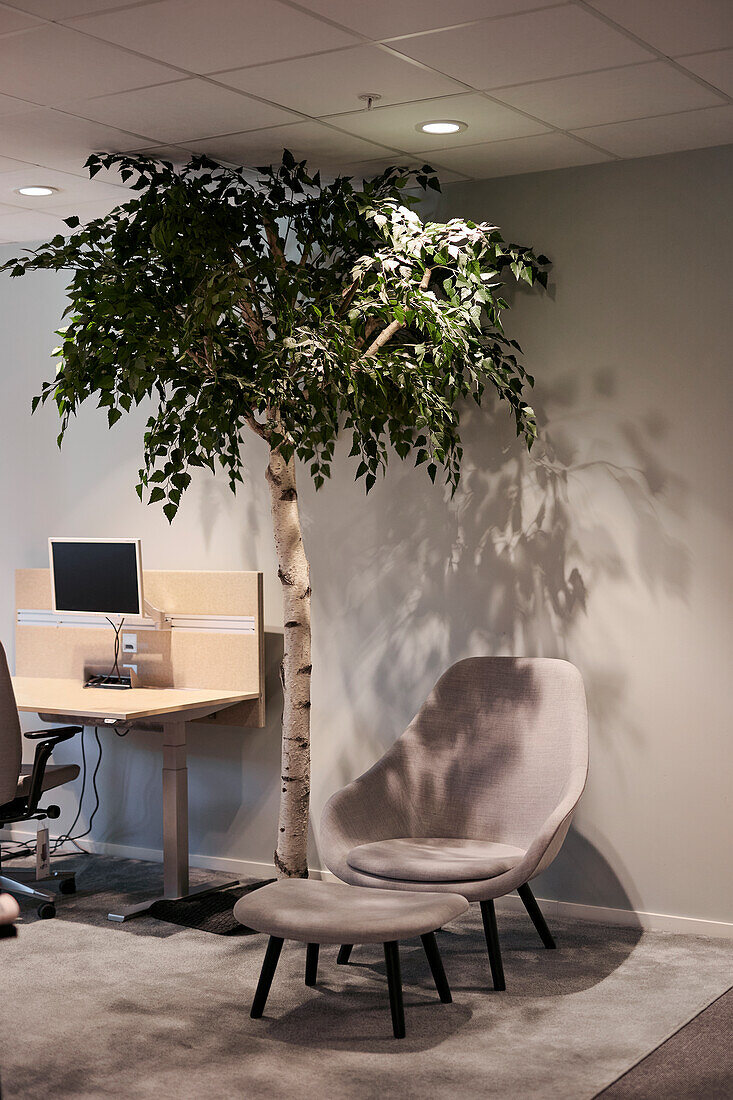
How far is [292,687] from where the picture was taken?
457 centimetres

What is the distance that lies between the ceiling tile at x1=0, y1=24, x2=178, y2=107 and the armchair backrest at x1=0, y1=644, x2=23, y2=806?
1.91 meters

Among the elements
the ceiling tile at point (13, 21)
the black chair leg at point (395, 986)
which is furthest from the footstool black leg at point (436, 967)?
the ceiling tile at point (13, 21)

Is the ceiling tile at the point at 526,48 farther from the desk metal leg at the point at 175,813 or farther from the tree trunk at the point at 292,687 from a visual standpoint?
the desk metal leg at the point at 175,813

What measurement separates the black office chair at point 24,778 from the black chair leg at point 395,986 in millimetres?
1705

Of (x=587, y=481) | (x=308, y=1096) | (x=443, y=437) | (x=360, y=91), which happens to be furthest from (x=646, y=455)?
(x=308, y=1096)

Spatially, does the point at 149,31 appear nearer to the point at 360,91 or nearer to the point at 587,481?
the point at 360,91

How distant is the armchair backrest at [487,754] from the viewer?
4289 mm

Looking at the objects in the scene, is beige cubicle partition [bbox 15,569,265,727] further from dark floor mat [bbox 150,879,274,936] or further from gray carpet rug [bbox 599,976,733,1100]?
gray carpet rug [bbox 599,976,733,1100]

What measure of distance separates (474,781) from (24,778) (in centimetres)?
180

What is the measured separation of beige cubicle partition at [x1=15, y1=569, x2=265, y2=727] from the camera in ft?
17.2

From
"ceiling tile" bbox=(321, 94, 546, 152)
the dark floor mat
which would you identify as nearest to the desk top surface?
the dark floor mat

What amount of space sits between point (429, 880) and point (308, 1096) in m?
0.89

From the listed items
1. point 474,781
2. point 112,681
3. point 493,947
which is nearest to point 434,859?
point 493,947

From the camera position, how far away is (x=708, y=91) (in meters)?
3.80
